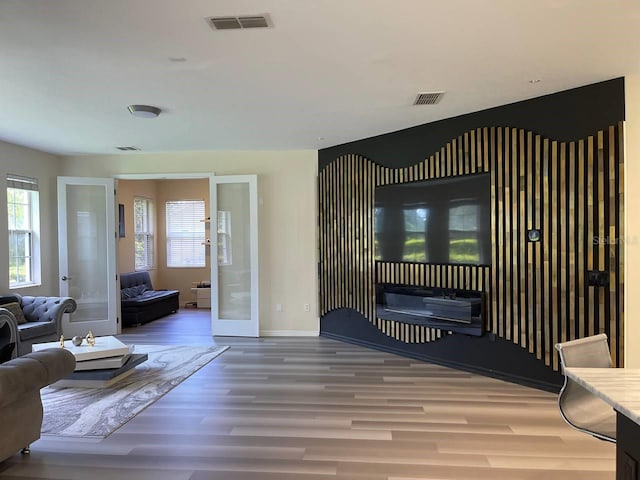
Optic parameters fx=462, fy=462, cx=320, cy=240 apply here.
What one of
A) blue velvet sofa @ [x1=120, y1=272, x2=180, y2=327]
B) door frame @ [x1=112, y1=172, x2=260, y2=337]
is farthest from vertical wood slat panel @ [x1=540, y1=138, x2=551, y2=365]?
blue velvet sofa @ [x1=120, y1=272, x2=180, y2=327]

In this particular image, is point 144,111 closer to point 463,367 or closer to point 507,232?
point 507,232

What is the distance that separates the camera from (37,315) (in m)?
5.91

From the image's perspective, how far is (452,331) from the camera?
517cm

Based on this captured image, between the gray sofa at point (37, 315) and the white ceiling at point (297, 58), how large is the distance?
2227 mm

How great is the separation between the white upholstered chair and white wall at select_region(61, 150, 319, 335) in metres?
4.84

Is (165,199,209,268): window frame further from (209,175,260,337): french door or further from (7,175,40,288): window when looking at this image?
(7,175,40,288): window

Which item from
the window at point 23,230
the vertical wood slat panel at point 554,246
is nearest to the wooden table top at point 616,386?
the vertical wood slat panel at point 554,246

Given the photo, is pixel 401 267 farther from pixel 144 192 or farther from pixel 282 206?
pixel 144 192

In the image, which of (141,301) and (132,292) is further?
(132,292)

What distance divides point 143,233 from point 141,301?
102 inches

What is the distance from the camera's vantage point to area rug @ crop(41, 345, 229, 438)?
11.8 ft

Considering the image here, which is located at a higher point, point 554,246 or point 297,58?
point 297,58

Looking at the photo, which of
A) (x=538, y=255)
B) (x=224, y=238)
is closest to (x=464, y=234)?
(x=538, y=255)

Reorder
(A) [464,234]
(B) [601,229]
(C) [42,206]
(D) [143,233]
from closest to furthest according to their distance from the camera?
(B) [601,229], (A) [464,234], (C) [42,206], (D) [143,233]
